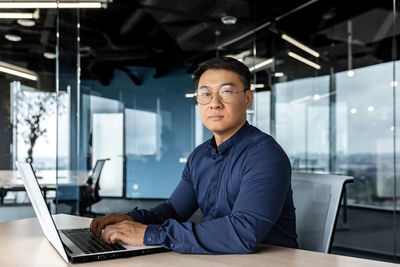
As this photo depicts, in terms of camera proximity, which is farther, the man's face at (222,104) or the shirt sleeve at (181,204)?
the shirt sleeve at (181,204)

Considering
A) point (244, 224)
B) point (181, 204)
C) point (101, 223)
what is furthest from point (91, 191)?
point (244, 224)

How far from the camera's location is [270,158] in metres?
1.40

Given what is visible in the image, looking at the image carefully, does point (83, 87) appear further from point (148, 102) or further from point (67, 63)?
point (67, 63)

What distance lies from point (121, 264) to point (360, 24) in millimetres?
4795

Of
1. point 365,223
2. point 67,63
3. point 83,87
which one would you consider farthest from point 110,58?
point 365,223

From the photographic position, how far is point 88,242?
4.28 feet

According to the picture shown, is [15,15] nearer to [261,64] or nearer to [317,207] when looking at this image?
[261,64]

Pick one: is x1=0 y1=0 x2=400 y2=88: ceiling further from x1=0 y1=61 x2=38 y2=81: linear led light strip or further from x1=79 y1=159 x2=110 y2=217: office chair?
x1=79 y1=159 x2=110 y2=217: office chair

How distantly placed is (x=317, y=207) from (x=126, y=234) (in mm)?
756

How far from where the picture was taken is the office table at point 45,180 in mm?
3514

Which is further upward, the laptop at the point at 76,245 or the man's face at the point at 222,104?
the man's face at the point at 222,104

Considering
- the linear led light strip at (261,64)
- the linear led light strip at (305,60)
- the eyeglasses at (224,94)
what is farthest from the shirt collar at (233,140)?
the linear led light strip at (305,60)

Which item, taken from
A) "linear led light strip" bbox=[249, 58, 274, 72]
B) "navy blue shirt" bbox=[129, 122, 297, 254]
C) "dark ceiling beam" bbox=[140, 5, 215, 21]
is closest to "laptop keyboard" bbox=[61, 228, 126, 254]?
"navy blue shirt" bbox=[129, 122, 297, 254]

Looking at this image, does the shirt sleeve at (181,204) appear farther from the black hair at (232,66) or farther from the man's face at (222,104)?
the black hair at (232,66)
